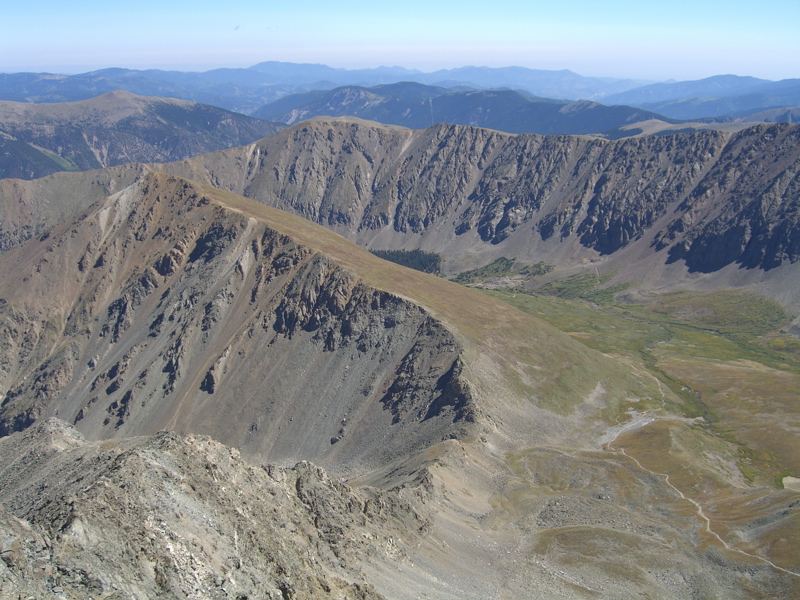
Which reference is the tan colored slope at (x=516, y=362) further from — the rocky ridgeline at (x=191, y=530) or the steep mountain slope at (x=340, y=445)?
the rocky ridgeline at (x=191, y=530)

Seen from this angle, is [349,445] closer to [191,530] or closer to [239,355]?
[239,355]

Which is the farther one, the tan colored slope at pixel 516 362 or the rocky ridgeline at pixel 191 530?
the tan colored slope at pixel 516 362

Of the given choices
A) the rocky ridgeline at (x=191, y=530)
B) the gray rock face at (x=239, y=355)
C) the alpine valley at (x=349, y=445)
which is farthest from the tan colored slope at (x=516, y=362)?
the rocky ridgeline at (x=191, y=530)

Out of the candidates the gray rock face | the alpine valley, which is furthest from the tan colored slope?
the gray rock face

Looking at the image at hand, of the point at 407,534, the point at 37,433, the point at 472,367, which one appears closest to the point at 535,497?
the point at 407,534

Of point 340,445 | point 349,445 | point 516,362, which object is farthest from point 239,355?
point 516,362

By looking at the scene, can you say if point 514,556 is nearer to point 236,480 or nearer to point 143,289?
point 236,480
